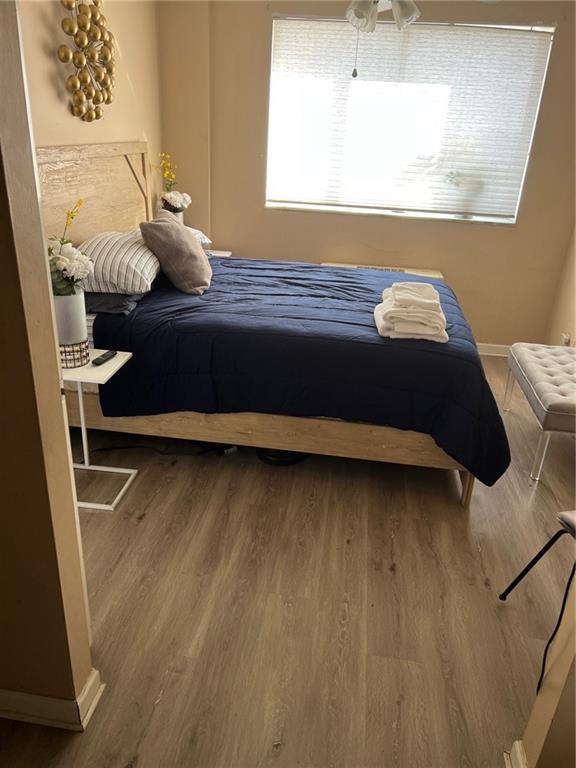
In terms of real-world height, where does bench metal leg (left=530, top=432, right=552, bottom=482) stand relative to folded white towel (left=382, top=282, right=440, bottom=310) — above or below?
below

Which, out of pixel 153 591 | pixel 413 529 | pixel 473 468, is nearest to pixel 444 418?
pixel 473 468

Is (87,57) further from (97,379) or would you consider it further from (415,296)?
(415,296)

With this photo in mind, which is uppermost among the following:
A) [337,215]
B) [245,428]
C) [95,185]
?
[95,185]

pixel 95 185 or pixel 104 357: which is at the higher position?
pixel 95 185

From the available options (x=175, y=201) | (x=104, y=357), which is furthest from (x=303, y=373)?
(x=175, y=201)

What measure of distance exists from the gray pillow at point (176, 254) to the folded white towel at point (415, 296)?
39.6 inches

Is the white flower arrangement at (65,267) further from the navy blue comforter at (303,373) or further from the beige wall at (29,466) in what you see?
the beige wall at (29,466)

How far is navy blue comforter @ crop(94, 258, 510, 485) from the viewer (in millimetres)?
2412

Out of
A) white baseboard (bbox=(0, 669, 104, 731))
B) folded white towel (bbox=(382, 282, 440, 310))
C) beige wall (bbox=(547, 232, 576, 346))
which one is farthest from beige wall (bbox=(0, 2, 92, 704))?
beige wall (bbox=(547, 232, 576, 346))

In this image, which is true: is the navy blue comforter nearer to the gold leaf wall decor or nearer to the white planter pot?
the white planter pot

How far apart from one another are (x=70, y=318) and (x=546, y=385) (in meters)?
2.22

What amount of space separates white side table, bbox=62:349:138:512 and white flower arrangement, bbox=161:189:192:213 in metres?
1.94

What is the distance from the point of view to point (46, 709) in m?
1.50

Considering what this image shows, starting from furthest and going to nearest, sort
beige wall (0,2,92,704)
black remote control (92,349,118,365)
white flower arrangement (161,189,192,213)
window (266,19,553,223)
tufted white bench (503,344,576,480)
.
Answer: white flower arrangement (161,189,192,213) < window (266,19,553,223) < tufted white bench (503,344,576,480) < black remote control (92,349,118,365) < beige wall (0,2,92,704)
